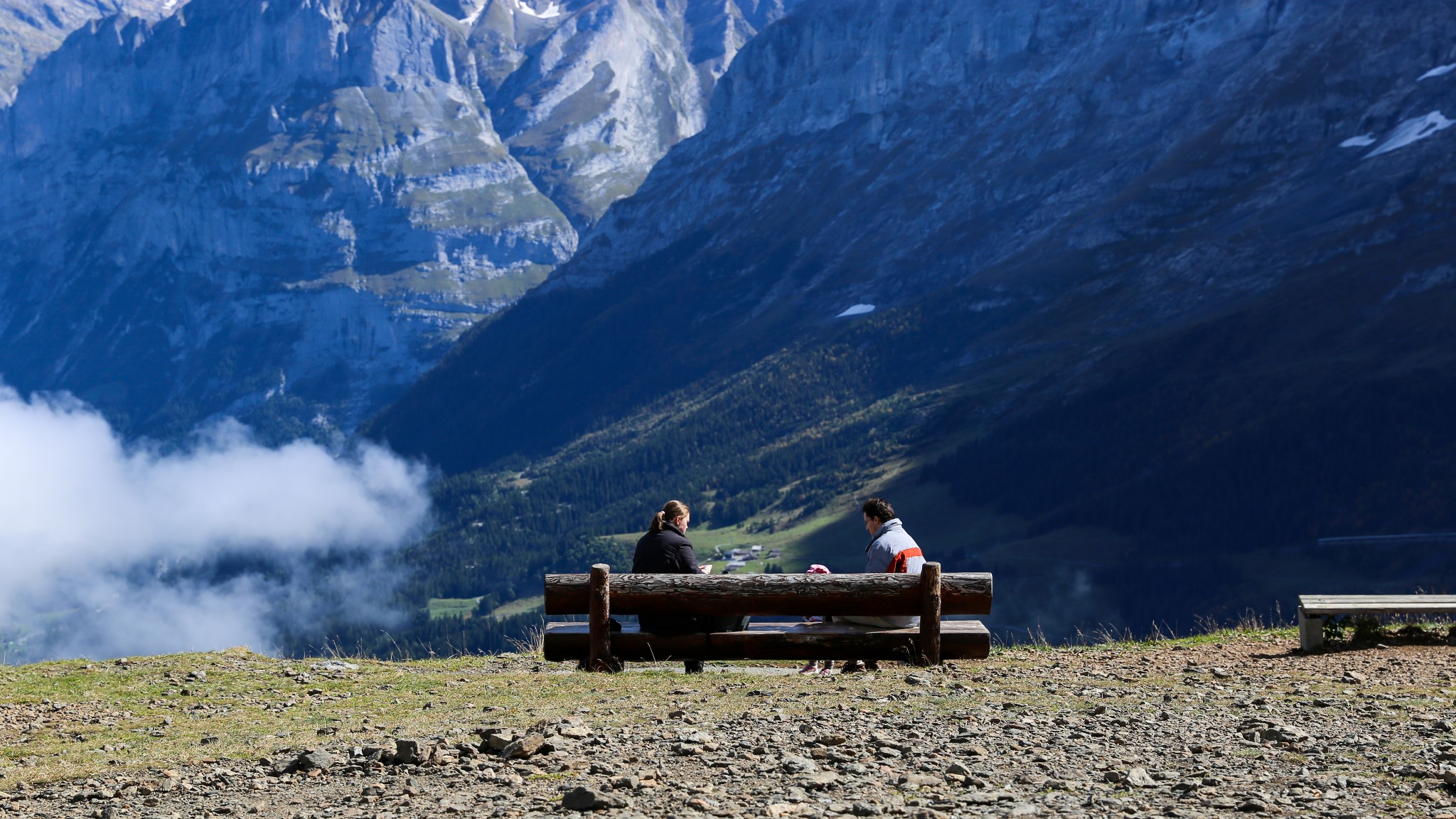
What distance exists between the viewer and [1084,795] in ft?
37.6

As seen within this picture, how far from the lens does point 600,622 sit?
1959 cm

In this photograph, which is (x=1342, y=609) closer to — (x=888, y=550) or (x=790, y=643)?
(x=888, y=550)

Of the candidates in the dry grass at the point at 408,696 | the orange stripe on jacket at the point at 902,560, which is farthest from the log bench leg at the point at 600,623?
the orange stripe on jacket at the point at 902,560

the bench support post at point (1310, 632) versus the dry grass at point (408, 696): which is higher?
the bench support post at point (1310, 632)

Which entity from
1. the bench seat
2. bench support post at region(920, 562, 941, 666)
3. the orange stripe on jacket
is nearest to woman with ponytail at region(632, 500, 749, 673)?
the bench seat

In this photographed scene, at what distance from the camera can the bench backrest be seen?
63.1ft

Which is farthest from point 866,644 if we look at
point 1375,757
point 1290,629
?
point 1290,629

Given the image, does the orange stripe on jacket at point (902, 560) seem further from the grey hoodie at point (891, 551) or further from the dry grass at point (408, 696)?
the dry grass at point (408, 696)

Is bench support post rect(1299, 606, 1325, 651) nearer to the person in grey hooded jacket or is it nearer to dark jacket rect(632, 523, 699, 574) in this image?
the person in grey hooded jacket

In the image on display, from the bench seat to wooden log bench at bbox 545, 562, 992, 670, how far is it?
1 centimetres

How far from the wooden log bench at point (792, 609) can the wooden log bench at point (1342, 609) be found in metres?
5.82

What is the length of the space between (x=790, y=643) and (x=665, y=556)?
2.65 meters

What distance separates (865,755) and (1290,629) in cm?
1625

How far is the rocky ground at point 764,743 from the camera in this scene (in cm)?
1153
